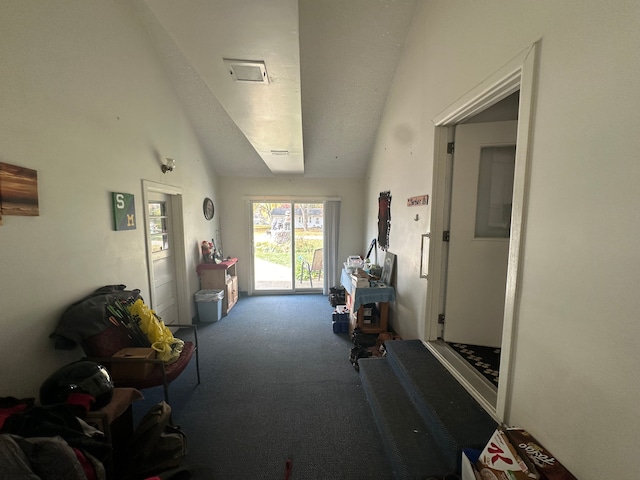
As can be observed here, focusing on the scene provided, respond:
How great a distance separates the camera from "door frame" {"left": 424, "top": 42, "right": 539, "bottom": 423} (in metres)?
1.26

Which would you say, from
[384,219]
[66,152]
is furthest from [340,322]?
[66,152]

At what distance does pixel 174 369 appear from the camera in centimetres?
202

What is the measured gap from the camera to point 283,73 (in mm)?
1741

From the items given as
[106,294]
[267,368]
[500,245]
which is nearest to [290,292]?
[267,368]

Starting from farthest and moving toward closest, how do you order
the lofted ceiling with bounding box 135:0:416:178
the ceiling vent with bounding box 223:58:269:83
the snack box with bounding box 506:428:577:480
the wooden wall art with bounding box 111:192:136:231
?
the wooden wall art with bounding box 111:192:136:231
the ceiling vent with bounding box 223:58:269:83
the lofted ceiling with bounding box 135:0:416:178
the snack box with bounding box 506:428:577:480

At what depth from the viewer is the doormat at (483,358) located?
75.6 inches

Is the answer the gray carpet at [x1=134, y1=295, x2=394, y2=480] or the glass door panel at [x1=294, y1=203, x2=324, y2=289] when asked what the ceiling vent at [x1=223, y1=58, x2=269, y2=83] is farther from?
the glass door panel at [x1=294, y1=203, x2=324, y2=289]

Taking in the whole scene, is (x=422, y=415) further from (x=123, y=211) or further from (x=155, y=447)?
(x=123, y=211)

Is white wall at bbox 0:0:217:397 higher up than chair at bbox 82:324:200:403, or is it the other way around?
white wall at bbox 0:0:217:397

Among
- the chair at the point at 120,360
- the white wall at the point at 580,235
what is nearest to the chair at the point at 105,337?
the chair at the point at 120,360

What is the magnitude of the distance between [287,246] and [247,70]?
3.81 metres

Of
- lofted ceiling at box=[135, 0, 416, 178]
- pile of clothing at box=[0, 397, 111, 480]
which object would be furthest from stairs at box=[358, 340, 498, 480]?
lofted ceiling at box=[135, 0, 416, 178]

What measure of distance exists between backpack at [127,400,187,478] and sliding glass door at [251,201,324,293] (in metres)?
3.72

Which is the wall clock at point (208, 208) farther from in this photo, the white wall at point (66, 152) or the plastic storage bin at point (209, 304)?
the white wall at point (66, 152)
